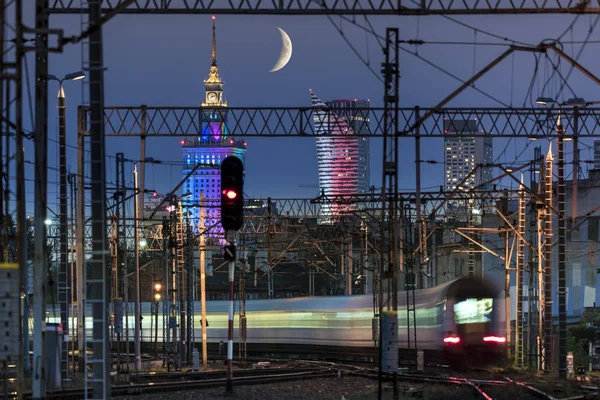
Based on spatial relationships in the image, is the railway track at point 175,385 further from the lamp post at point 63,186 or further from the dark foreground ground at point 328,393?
the lamp post at point 63,186

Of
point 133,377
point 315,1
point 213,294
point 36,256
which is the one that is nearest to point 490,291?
point 133,377

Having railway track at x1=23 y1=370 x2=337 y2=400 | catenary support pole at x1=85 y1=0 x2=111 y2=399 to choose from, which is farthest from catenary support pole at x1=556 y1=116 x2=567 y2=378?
catenary support pole at x1=85 y1=0 x2=111 y2=399

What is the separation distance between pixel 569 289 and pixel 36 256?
6965 cm

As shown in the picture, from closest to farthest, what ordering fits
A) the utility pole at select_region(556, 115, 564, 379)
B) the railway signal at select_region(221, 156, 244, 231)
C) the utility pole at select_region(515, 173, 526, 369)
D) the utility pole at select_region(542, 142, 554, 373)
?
the railway signal at select_region(221, 156, 244, 231)
the utility pole at select_region(556, 115, 564, 379)
the utility pole at select_region(542, 142, 554, 373)
the utility pole at select_region(515, 173, 526, 369)

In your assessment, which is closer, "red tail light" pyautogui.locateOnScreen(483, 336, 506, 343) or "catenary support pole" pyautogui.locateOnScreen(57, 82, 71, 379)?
"catenary support pole" pyautogui.locateOnScreen(57, 82, 71, 379)

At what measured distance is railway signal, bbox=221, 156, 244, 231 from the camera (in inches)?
865

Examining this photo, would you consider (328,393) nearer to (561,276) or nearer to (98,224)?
(561,276)

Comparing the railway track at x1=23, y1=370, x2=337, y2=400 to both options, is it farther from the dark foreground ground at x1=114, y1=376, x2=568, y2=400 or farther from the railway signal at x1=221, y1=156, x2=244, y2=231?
the railway signal at x1=221, y1=156, x2=244, y2=231

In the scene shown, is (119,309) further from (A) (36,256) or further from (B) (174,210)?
(A) (36,256)

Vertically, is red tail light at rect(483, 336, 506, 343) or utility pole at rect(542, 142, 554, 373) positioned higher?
utility pole at rect(542, 142, 554, 373)

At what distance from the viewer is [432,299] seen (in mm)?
37000

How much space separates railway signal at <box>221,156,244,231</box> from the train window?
46.8ft

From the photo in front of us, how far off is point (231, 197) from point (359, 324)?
879 inches

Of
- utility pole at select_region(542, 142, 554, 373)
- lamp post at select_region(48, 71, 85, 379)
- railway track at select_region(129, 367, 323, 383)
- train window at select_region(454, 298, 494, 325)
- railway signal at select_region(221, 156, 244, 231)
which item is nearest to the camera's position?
railway signal at select_region(221, 156, 244, 231)
